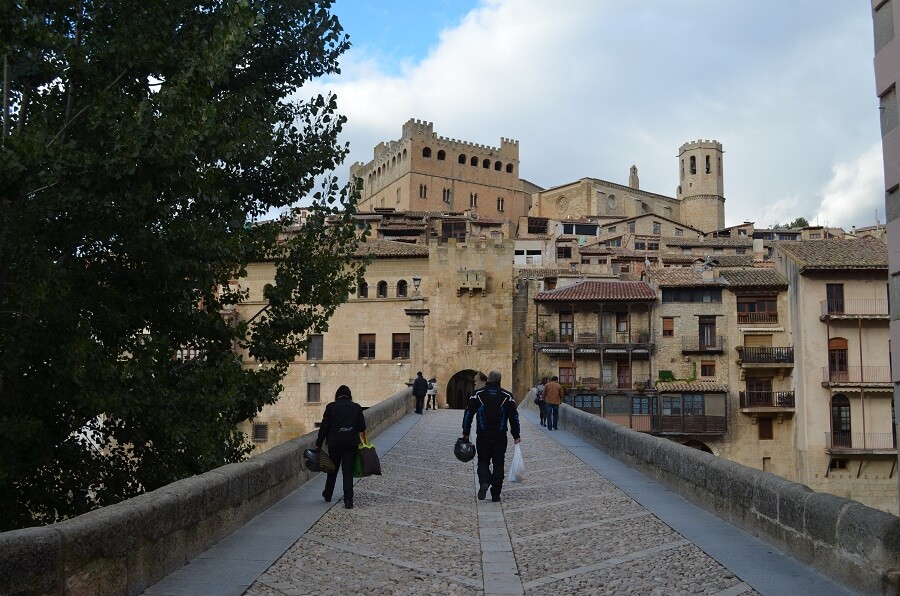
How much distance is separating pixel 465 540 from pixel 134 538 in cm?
350

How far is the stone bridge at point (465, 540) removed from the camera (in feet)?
18.3

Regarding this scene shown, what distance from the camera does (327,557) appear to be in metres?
7.36

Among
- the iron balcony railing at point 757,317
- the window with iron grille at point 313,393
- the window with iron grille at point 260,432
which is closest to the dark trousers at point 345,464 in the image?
the window with iron grille at point 313,393

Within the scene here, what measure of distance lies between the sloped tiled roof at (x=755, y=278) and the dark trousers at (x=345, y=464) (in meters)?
41.9

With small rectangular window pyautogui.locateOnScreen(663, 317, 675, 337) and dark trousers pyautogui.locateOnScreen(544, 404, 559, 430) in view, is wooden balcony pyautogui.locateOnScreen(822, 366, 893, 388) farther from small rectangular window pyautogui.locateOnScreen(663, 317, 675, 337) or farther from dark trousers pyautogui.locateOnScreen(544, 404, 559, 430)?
dark trousers pyautogui.locateOnScreen(544, 404, 559, 430)

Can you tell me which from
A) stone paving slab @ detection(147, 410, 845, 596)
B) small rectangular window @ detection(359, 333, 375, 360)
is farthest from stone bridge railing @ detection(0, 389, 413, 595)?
small rectangular window @ detection(359, 333, 375, 360)

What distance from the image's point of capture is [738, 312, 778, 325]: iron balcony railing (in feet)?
158

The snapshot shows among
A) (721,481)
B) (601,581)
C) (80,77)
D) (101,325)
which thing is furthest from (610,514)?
(80,77)

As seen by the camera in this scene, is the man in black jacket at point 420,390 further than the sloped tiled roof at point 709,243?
No

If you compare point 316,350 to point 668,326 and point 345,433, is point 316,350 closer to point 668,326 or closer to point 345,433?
point 668,326

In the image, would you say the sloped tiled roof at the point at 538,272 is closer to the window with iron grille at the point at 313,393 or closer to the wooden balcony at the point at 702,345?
the wooden balcony at the point at 702,345

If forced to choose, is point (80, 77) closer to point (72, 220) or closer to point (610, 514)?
point (72, 220)

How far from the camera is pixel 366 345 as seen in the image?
48.4 metres

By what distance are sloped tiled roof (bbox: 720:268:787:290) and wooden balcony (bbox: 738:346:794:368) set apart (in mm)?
3498
